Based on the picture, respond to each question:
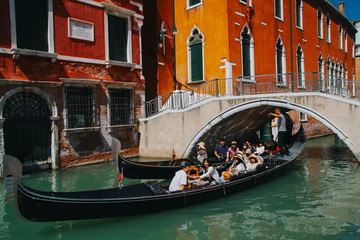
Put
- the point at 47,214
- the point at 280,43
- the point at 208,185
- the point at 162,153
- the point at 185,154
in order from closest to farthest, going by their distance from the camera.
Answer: the point at 47,214 → the point at 208,185 → the point at 185,154 → the point at 162,153 → the point at 280,43

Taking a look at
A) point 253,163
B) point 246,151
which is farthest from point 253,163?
point 246,151

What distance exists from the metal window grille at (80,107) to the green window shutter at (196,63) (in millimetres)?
3842

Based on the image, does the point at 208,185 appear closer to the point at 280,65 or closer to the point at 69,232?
the point at 69,232

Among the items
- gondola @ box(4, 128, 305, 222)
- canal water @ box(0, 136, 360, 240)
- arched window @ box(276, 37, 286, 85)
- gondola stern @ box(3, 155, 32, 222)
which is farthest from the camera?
arched window @ box(276, 37, 286, 85)

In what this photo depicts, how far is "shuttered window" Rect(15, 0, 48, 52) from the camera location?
7.39 meters

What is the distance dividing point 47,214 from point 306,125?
45.5 ft

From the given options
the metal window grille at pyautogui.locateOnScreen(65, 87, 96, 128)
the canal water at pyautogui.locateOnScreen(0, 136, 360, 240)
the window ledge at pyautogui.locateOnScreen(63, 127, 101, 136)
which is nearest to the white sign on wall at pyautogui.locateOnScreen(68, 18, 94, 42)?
the metal window grille at pyautogui.locateOnScreen(65, 87, 96, 128)

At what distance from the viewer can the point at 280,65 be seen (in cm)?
1238

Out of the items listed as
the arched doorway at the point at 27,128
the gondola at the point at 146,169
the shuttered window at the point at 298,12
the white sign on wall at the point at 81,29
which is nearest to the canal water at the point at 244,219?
the gondola at the point at 146,169

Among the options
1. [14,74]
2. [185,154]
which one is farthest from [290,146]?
[14,74]

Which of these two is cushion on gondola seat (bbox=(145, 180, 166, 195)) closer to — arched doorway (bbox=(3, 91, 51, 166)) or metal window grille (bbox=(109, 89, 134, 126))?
arched doorway (bbox=(3, 91, 51, 166))

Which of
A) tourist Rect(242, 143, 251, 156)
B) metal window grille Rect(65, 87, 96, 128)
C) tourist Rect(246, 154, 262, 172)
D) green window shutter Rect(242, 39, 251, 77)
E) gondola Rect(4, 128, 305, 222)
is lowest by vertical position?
gondola Rect(4, 128, 305, 222)

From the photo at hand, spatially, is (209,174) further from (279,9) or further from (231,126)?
(279,9)

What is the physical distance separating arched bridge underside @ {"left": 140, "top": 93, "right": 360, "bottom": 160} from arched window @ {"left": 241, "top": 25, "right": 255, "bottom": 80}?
65.7 inches
